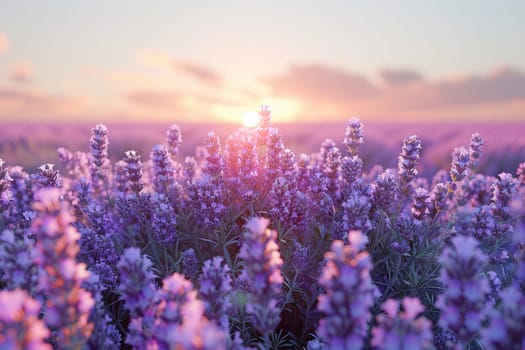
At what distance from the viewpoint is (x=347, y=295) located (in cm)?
155

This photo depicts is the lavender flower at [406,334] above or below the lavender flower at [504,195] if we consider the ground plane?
below

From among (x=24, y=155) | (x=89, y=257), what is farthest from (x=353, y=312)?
(x=24, y=155)

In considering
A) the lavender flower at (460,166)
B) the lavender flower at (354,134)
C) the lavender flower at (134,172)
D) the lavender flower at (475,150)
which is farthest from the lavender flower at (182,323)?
the lavender flower at (475,150)

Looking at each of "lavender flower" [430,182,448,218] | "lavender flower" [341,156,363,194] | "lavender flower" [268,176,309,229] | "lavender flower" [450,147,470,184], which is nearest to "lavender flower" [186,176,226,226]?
"lavender flower" [268,176,309,229]

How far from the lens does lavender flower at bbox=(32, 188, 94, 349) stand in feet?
5.18

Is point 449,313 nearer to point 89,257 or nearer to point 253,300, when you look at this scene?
point 253,300

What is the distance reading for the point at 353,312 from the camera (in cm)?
154

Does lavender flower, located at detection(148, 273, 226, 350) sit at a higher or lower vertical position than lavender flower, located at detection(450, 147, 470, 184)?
lower

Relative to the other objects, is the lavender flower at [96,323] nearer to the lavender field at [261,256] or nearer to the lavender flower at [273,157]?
the lavender field at [261,256]

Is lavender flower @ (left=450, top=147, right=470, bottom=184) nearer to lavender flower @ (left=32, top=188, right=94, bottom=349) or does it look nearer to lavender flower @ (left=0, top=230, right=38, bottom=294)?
lavender flower @ (left=32, top=188, right=94, bottom=349)

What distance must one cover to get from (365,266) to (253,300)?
1.96 ft

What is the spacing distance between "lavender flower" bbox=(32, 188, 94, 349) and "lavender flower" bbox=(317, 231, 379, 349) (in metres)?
0.95

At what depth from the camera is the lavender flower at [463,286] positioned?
5.30 feet

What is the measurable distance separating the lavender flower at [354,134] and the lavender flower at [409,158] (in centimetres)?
51
